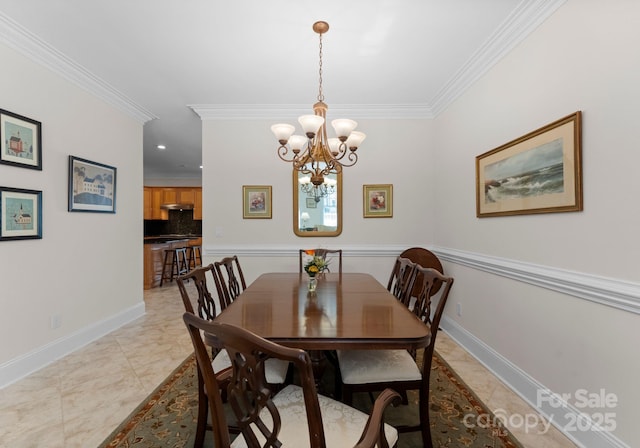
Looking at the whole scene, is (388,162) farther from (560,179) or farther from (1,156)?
(1,156)

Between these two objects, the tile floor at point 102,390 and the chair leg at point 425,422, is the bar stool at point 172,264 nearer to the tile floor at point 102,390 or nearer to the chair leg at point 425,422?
the tile floor at point 102,390

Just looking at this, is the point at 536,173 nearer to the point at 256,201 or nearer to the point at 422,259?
the point at 422,259

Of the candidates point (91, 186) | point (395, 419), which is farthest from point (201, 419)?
point (91, 186)

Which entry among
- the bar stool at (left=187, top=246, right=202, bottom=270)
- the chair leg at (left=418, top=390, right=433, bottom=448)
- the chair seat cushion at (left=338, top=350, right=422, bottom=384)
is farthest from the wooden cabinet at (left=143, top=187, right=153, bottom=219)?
the chair leg at (left=418, top=390, right=433, bottom=448)

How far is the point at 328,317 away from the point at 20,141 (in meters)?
2.80

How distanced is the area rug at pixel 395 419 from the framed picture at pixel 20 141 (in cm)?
209

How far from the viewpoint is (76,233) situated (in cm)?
291

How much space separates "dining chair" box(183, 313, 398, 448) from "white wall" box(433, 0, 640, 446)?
4.22ft

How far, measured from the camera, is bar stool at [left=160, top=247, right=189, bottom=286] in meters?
5.99

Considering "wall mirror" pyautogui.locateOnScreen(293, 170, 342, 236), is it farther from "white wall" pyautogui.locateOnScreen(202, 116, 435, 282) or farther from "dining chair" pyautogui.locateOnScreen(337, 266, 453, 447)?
"dining chair" pyautogui.locateOnScreen(337, 266, 453, 447)

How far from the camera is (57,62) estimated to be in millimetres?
2602

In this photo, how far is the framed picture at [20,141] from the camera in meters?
2.22

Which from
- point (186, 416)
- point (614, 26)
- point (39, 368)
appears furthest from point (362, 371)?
point (39, 368)

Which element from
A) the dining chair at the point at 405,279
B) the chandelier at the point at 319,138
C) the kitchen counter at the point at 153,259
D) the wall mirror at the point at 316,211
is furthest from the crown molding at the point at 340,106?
the kitchen counter at the point at 153,259
